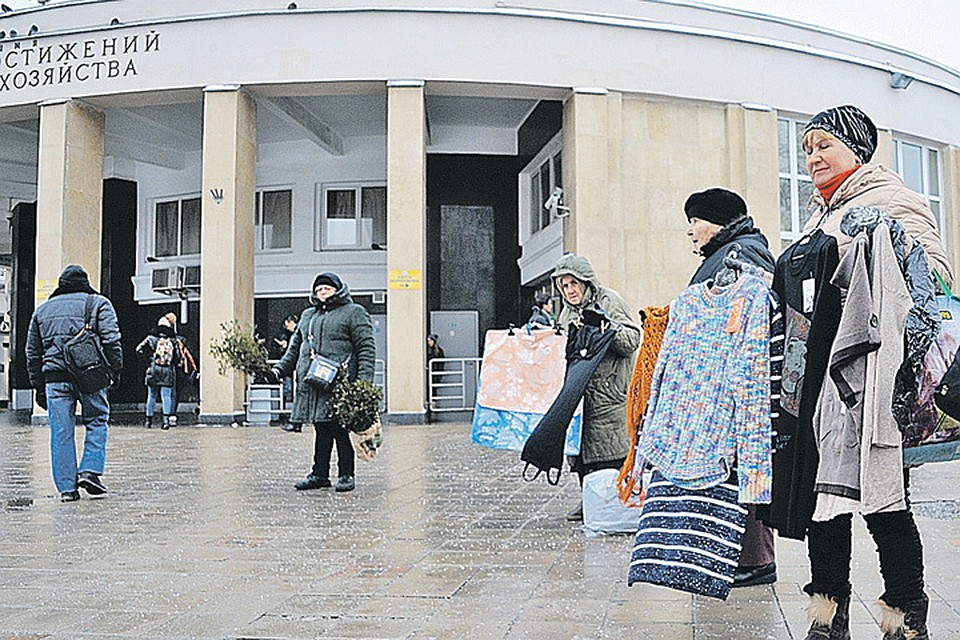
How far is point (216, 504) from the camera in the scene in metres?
8.00

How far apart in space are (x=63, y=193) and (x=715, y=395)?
1951cm

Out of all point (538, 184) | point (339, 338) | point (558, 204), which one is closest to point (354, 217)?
point (538, 184)

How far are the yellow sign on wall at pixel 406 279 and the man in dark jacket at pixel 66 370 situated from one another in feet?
37.7

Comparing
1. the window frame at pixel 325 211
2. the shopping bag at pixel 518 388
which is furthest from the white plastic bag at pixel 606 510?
the window frame at pixel 325 211

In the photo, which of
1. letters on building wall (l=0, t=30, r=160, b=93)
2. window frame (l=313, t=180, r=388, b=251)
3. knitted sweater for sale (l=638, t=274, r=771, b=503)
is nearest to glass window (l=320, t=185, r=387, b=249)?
window frame (l=313, t=180, r=388, b=251)

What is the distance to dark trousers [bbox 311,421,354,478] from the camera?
→ 856 cm

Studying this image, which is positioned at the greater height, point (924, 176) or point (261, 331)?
point (924, 176)

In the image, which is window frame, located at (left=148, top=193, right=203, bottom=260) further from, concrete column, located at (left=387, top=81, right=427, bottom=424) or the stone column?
the stone column

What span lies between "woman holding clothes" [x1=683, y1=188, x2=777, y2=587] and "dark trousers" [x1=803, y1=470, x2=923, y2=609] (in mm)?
713

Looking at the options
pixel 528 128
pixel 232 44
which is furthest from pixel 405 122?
pixel 528 128

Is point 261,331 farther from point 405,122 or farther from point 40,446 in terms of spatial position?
point 40,446

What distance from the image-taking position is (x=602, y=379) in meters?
6.37

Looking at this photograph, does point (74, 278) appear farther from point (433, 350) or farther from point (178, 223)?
point (178, 223)

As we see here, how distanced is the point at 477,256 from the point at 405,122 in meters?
7.02
